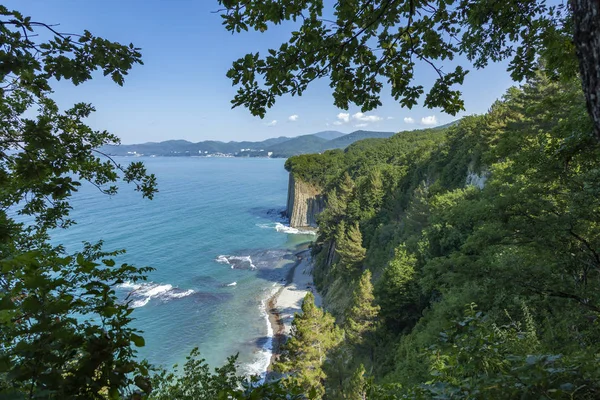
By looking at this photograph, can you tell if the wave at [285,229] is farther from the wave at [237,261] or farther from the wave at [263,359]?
the wave at [263,359]

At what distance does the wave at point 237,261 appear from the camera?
49.2 meters

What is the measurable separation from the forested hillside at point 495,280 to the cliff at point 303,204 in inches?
1466

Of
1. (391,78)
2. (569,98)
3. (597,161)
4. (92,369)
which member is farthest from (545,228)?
(92,369)

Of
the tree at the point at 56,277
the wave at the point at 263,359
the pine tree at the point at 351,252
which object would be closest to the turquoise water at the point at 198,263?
the wave at the point at 263,359

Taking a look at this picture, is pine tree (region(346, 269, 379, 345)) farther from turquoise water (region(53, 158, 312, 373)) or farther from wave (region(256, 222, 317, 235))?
wave (region(256, 222, 317, 235))

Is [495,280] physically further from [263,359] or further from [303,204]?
[303,204]

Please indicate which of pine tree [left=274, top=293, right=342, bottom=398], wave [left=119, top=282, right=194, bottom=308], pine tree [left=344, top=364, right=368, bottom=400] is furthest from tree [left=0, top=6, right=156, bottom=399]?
wave [left=119, top=282, right=194, bottom=308]

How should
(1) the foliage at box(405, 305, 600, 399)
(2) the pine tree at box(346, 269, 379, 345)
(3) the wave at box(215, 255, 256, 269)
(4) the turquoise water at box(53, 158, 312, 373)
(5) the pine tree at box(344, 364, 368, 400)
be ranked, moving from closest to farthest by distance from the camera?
(1) the foliage at box(405, 305, 600, 399), (5) the pine tree at box(344, 364, 368, 400), (2) the pine tree at box(346, 269, 379, 345), (4) the turquoise water at box(53, 158, 312, 373), (3) the wave at box(215, 255, 256, 269)

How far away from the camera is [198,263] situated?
49.4 metres

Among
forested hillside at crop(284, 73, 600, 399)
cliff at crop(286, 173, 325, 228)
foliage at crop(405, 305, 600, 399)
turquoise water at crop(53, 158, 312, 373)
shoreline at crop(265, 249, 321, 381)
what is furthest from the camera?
cliff at crop(286, 173, 325, 228)

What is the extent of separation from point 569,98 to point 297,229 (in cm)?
6788

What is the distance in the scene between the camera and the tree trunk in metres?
1.69

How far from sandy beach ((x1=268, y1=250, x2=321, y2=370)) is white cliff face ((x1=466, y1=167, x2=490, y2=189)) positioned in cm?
2241

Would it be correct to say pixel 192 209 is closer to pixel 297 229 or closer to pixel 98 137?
pixel 297 229
